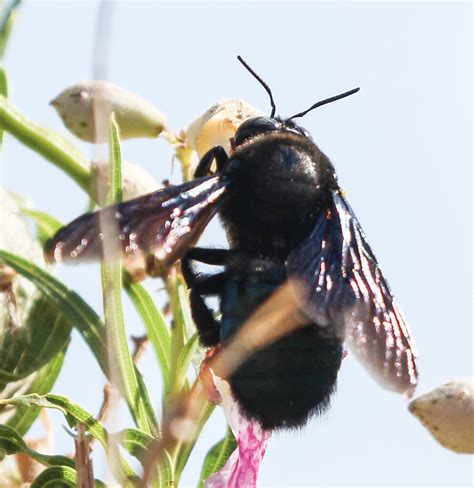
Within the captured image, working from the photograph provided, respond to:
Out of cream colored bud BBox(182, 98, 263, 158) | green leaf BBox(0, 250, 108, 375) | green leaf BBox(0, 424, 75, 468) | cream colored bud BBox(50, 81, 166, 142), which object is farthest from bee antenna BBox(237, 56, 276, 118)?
green leaf BBox(0, 424, 75, 468)

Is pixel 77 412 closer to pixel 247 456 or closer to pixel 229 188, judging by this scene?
pixel 247 456

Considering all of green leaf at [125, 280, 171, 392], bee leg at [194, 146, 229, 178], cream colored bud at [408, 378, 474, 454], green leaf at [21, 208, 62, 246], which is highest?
green leaf at [21, 208, 62, 246]

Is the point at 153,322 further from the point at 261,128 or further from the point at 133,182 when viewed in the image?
the point at 261,128

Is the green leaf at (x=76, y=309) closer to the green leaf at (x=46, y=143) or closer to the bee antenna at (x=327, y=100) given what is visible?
the green leaf at (x=46, y=143)

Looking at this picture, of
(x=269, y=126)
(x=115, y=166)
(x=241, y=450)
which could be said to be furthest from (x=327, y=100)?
(x=241, y=450)

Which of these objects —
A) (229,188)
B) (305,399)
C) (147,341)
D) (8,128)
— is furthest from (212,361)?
(8,128)

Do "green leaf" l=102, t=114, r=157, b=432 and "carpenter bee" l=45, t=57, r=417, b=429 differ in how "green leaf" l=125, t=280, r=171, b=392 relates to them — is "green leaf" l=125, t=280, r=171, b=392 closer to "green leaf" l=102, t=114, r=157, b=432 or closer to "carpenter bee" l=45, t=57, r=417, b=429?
"green leaf" l=102, t=114, r=157, b=432
